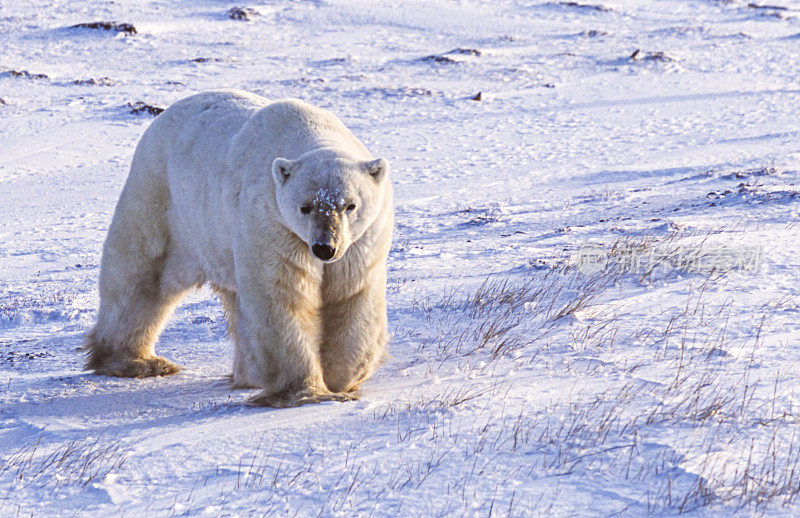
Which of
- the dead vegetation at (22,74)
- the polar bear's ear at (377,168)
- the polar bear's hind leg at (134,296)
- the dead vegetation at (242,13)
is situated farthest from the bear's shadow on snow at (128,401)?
the dead vegetation at (242,13)

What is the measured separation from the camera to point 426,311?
6.33m

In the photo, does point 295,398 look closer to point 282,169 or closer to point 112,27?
point 282,169

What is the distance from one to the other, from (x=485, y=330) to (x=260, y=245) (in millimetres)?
1698

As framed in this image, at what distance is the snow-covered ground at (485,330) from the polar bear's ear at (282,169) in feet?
3.76

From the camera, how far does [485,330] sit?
566cm

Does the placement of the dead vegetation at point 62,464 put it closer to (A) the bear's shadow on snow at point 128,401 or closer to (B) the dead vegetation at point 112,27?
→ (A) the bear's shadow on snow at point 128,401

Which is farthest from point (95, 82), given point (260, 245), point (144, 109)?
point (260, 245)

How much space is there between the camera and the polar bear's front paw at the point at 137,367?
5945 millimetres

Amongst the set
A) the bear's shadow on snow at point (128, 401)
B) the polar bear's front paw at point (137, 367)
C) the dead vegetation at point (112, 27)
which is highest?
the dead vegetation at point (112, 27)

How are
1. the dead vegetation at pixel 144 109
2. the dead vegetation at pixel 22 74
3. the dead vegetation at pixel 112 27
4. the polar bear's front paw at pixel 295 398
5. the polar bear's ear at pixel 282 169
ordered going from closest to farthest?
the polar bear's ear at pixel 282 169 → the polar bear's front paw at pixel 295 398 → the dead vegetation at pixel 144 109 → the dead vegetation at pixel 22 74 → the dead vegetation at pixel 112 27

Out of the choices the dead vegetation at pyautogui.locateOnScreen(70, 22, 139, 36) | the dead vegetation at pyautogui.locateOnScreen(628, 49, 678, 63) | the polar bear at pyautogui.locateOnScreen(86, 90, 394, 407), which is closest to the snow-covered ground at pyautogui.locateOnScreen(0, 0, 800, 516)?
the polar bear at pyautogui.locateOnScreen(86, 90, 394, 407)

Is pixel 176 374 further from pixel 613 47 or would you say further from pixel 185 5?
pixel 185 5

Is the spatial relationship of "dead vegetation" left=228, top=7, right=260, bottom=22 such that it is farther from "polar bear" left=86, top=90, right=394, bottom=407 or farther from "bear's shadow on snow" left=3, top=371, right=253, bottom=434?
"bear's shadow on snow" left=3, top=371, right=253, bottom=434

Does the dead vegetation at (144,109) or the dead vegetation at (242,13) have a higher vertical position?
the dead vegetation at (242,13)
